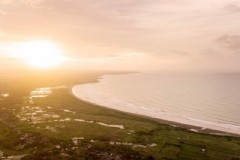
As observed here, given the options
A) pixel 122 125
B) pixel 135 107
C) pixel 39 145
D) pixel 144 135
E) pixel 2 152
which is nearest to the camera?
pixel 2 152

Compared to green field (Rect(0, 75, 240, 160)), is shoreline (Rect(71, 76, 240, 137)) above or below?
above

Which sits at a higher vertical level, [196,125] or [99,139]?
[196,125]

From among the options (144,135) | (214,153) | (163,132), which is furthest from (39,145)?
(214,153)

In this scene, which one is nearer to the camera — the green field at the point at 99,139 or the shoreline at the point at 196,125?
the green field at the point at 99,139

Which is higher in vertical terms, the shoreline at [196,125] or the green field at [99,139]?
the shoreline at [196,125]

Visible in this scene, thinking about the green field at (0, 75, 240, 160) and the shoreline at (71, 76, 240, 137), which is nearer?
the green field at (0, 75, 240, 160)

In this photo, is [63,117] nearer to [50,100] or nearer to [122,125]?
[122,125]

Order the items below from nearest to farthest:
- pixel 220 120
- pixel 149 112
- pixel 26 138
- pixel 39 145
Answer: pixel 39 145
pixel 26 138
pixel 220 120
pixel 149 112

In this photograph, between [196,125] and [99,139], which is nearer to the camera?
[99,139]
